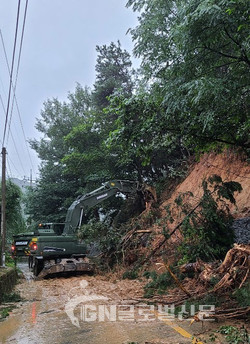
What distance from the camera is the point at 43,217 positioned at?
25.8 m

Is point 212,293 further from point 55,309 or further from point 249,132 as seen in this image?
point 249,132

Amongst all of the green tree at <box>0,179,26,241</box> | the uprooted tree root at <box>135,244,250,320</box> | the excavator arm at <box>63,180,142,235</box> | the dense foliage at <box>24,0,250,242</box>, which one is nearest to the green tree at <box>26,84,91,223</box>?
the green tree at <box>0,179,26,241</box>

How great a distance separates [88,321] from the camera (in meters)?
5.38

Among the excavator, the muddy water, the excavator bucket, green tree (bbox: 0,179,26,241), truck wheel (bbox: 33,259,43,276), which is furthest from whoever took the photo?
green tree (bbox: 0,179,26,241)

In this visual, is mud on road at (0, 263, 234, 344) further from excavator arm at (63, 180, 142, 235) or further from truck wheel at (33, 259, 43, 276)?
excavator arm at (63, 180, 142, 235)

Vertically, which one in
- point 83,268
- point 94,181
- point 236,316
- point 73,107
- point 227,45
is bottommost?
point 83,268

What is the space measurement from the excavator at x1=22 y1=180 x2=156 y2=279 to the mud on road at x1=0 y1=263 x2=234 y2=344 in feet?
9.36

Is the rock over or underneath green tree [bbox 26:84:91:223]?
underneath

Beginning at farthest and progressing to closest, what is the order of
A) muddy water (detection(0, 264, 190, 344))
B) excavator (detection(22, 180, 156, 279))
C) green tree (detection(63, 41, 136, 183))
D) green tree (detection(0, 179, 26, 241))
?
green tree (detection(0, 179, 26, 241)), green tree (detection(63, 41, 136, 183)), excavator (detection(22, 180, 156, 279)), muddy water (detection(0, 264, 190, 344))

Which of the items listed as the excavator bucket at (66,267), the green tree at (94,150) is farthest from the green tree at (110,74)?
the excavator bucket at (66,267)

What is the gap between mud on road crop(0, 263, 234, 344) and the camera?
4.47 metres

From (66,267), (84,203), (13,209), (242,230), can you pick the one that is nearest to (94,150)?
(84,203)

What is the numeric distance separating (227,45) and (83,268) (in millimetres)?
8907

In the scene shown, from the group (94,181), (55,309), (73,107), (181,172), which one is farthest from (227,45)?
(73,107)
